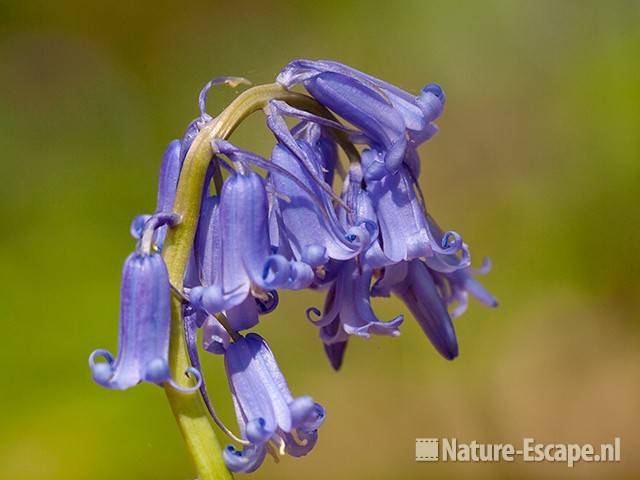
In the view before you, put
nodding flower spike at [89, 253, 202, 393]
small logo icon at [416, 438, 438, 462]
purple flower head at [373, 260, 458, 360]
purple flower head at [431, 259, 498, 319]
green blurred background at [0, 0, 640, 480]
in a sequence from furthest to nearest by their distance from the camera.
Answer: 1. green blurred background at [0, 0, 640, 480]
2. small logo icon at [416, 438, 438, 462]
3. purple flower head at [431, 259, 498, 319]
4. purple flower head at [373, 260, 458, 360]
5. nodding flower spike at [89, 253, 202, 393]

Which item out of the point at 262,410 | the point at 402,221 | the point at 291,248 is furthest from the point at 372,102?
the point at 262,410

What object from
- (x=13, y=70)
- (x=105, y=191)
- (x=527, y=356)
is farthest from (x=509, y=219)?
(x=13, y=70)

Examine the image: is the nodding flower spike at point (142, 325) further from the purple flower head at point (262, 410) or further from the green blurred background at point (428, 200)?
the green blurred background at point (428, 200)

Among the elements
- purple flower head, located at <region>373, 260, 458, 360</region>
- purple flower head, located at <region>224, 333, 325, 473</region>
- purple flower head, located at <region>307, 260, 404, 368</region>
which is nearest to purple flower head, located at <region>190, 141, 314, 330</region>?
purple flower head, located at <region>224, 333, 325, 473</region>

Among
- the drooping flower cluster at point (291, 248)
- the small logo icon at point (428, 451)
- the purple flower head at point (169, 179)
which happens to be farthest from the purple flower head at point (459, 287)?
the small logo icon at point (428, 451)

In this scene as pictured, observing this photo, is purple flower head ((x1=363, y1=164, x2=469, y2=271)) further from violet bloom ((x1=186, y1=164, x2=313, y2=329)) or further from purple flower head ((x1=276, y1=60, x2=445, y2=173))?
violet bloom ((x1=186, y1=164, x2=313, y2=329))

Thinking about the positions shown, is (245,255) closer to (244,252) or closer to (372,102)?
(244,252)

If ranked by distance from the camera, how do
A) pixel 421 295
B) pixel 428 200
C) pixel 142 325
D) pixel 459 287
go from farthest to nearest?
pixel 428 200 → pixel 459 287 → pixel 421 295 → pixel 142 325

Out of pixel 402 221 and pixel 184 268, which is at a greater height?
pixel 402 221
